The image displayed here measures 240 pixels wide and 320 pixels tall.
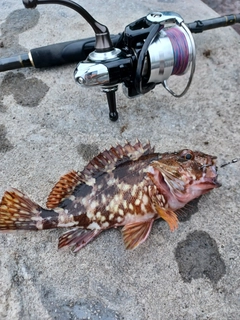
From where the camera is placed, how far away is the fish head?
1967 millimetres

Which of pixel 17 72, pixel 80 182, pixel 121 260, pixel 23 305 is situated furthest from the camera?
pixel 17 72

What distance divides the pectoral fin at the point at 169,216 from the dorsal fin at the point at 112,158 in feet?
1.15

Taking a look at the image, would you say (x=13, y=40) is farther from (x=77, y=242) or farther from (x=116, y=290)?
(x=116, y=290)

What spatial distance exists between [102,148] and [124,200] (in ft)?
2.01

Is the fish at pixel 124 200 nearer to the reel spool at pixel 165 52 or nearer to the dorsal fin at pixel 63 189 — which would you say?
the dorsal fin at pixel 63 189

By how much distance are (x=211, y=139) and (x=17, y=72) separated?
67.5 inches

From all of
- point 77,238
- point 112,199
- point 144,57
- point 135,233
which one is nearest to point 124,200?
point 112,199

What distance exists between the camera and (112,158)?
2115 millimetres

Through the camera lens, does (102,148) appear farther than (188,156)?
Yes

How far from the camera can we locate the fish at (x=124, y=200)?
1.95 metres

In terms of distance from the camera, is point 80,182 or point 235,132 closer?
point 80,182

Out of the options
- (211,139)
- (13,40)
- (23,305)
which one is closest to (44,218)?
(23,305)

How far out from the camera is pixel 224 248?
197 centimetres

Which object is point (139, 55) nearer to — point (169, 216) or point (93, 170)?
point (93, 170)
